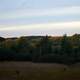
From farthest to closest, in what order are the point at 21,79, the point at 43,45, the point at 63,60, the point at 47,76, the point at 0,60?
the point at 43,45, the point at 0,60, the point at 63,60, the point at 47,76, the point at 21,79

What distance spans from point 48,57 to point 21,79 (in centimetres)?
1434

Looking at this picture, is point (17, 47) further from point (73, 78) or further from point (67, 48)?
point (73, 78)

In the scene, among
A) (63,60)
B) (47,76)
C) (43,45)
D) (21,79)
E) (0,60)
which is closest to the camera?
(21,79)

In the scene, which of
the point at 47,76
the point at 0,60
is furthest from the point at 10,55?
the point at 47,76

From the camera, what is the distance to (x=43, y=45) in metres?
42.2

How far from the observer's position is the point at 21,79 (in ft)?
72.4

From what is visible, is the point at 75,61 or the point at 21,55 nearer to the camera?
the point at 75,61

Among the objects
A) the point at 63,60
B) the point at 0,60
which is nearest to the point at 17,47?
the point at 0,60

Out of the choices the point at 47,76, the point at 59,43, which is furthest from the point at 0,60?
the point at 47,76

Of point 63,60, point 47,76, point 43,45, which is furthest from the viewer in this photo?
point 43,45

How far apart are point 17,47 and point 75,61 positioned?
11591mm

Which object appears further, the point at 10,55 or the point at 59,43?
the point at 59,43

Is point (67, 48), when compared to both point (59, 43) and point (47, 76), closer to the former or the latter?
point (59, 43)

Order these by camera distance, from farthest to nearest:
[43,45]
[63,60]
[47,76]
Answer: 1. [43,45]
2. [63,60]
3. [47,76]
